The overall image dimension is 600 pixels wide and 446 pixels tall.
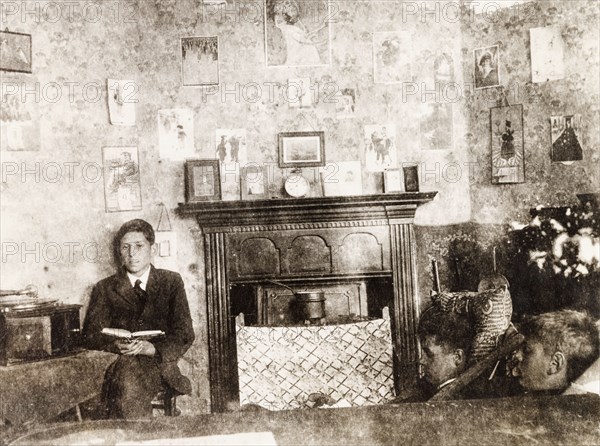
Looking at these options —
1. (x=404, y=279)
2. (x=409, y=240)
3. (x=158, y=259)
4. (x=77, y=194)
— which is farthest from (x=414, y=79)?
(x=77, y=194)

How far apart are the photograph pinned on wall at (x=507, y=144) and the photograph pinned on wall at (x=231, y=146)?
1341mm

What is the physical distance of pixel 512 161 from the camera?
9.05ft

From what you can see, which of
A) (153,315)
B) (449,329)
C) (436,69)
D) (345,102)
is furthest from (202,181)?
(449,329)

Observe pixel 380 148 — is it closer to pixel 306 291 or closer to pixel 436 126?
pixel 436 126

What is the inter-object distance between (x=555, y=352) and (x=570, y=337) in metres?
0.08

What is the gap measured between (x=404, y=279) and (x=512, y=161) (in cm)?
85

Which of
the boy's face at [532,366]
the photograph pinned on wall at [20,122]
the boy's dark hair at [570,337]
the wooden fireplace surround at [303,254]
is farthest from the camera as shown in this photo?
the wooden fireplace surround at [303,254]

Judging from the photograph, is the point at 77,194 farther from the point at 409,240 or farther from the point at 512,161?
the point at 512,161

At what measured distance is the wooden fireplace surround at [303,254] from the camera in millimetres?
2955

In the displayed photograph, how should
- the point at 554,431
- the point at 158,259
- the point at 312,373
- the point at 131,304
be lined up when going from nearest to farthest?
the point at 554,431
the point at 312,373
the point at 131,304
the point at 158,259

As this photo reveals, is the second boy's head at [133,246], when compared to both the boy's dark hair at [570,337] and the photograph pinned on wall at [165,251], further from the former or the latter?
the boy's dark hair at [570,337]

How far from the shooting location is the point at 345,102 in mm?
2980

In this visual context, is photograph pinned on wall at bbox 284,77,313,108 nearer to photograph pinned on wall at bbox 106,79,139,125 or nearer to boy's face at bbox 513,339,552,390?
photograph pinned on wall at bbox 106,79,139,125

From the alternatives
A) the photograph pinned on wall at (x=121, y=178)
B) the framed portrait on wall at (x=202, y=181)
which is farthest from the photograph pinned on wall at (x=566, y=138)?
the photograph pinned on wall at (x=121, y=178)
